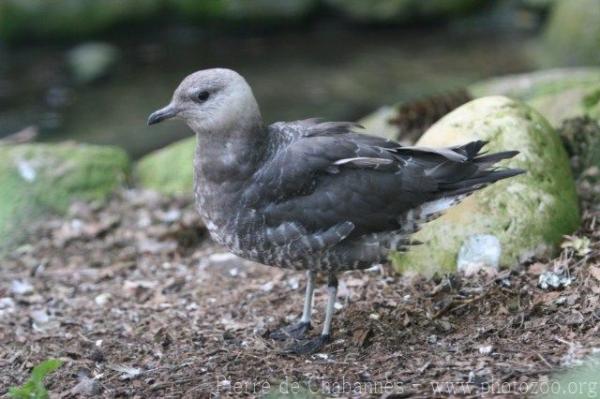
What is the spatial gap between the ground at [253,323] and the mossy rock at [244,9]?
23.3 ft

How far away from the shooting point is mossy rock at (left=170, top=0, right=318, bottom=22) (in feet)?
45.6

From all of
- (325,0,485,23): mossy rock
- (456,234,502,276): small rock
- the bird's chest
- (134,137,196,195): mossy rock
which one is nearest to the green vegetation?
the bird's chest

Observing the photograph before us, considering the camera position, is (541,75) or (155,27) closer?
(541,75)

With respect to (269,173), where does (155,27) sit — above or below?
below

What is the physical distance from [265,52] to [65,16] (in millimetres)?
3020

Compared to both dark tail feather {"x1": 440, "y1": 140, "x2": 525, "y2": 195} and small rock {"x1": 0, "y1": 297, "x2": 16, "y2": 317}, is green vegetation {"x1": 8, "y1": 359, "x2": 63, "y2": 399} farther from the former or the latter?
dark tail feather {"x1": 440, "y1": 140, "x2": 525, "y2": 195}

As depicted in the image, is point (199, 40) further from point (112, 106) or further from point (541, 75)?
point (541, 75)

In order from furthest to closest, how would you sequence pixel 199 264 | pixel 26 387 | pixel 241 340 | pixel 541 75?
pixel 541 75, pixel 199 264, pixel 241 340, pixel 26 387

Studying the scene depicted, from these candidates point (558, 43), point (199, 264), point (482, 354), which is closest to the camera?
point (482, 354)

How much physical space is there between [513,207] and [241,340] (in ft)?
6.41

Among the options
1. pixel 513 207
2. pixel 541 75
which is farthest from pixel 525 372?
pixel 541 75

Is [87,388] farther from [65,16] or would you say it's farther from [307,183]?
[65,16]

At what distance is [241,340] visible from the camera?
5547 millimetres

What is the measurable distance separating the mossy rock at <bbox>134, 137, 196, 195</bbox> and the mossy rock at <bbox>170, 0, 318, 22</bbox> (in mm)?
5579
